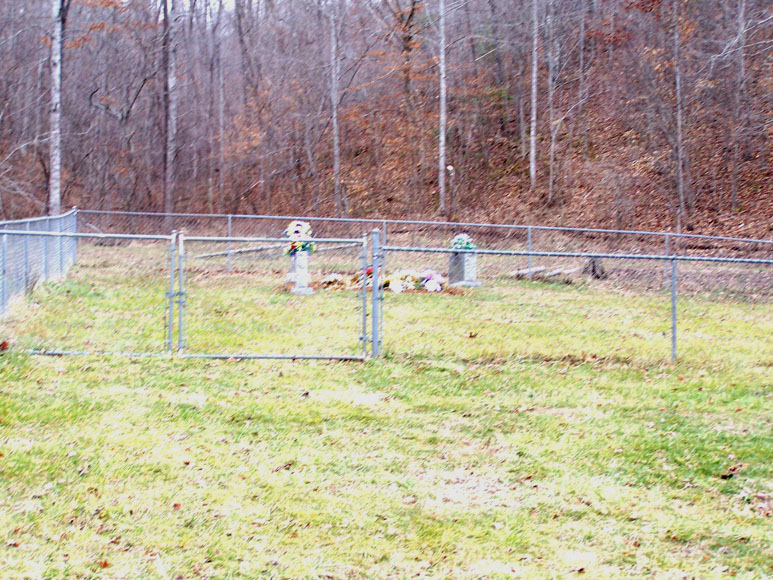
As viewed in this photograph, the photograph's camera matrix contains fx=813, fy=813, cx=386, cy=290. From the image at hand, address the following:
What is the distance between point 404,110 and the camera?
35719 millimetres

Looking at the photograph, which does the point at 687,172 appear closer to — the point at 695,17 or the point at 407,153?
the point at 695,17

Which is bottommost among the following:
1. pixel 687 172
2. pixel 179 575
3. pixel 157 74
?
pixel 179 575

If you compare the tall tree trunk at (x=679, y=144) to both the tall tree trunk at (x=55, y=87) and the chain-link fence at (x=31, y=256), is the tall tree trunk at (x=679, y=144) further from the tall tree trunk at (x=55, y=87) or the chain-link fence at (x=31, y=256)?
the tall tree trunk at (x=55, y=87)

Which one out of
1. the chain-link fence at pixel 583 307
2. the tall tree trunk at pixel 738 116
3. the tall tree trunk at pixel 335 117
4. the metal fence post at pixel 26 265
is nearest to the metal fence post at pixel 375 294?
the chain-link fence at pixel 583 307

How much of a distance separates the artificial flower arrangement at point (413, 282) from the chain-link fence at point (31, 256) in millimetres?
6446

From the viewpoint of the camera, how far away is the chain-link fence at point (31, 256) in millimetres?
10938

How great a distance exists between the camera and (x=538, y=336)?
426 inches

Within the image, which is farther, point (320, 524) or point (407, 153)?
point (407, 153)

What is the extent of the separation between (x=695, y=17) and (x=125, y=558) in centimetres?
3196

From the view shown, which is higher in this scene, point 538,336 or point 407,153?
point 407,153

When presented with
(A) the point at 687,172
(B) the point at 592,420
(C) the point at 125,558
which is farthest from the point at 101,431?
(A) the point at 687,172

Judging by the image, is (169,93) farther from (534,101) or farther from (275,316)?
(275,316)

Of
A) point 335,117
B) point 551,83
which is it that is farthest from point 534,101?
point 335,117

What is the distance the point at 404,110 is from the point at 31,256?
2401 cm
